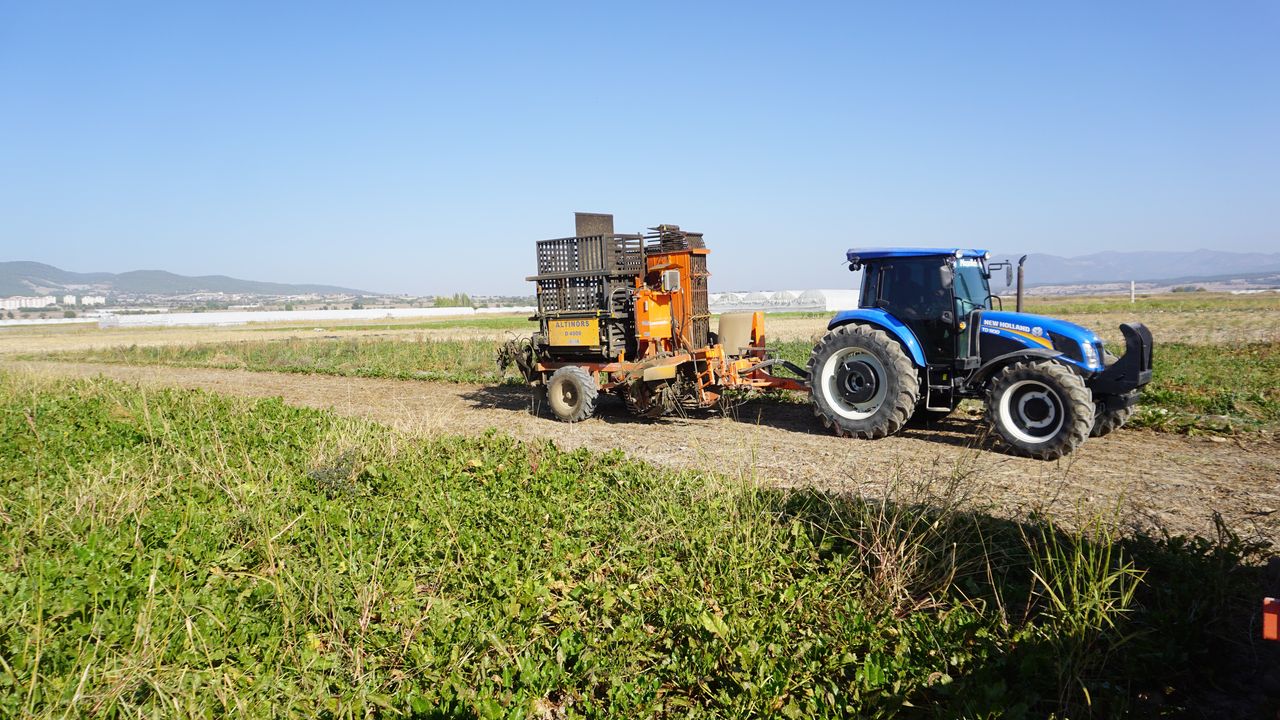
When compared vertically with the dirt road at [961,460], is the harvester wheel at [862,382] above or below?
above

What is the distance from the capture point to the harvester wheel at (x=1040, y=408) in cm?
785

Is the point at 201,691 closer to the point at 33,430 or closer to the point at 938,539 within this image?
the point at 938,539

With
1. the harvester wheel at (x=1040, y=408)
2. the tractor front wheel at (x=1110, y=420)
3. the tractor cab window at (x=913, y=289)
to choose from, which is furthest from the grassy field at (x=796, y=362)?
the tractor cab window at (x=913, y=289)

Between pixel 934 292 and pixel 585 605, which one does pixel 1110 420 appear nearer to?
pixel 934 292

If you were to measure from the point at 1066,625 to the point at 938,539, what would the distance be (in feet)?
3.77

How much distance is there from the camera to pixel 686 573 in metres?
4.88

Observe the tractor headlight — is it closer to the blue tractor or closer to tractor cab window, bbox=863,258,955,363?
the blue tractor

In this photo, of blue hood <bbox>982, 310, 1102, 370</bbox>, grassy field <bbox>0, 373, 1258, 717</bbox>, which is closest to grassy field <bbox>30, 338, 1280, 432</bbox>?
blue hood <bbox>982, 310, 1102, 370</bbox>

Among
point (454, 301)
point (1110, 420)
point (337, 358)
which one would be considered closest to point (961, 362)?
point (1110, 420)

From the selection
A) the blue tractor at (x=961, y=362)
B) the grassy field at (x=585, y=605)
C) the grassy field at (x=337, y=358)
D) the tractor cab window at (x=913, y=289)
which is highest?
the tractor cab window at (x=913, y=289)

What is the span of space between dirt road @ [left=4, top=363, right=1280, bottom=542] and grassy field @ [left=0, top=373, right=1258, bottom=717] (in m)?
0.60

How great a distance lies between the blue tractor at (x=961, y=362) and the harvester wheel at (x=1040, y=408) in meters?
0.01

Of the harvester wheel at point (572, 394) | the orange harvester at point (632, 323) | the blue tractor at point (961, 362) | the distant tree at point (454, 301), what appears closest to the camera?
the blue tractor at point (961, 362)

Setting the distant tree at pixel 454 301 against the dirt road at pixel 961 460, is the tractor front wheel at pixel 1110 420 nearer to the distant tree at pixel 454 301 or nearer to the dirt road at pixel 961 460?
the dirt road at pixel 961 460
